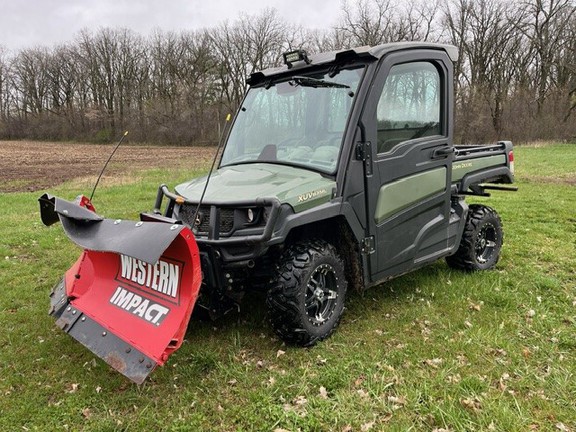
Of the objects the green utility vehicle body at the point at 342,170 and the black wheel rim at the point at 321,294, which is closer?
the green utility vehicle body at the point at 342,170

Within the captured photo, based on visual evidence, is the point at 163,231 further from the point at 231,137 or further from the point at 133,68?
the point at 133,68

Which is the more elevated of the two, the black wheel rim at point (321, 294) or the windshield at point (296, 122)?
the windshield at point (296, 122)

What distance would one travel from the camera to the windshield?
12.3 feet

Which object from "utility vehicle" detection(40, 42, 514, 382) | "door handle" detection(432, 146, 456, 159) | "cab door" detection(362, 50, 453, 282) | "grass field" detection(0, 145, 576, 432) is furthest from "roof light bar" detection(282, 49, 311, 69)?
"grass field" detection(0, 145, 576, 432)

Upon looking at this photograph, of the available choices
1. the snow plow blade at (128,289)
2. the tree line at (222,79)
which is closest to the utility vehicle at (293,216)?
the snow plow blade at (128,289)

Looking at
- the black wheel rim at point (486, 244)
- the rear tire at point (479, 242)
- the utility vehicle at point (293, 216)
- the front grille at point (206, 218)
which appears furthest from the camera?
the black wheel rim at point (486, 244)

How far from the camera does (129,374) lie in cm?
280

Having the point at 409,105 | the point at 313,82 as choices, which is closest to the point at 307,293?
the point at 313,82

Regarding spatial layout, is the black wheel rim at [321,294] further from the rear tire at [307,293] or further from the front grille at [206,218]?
the front grille at [206,218]

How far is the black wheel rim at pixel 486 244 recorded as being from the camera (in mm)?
5289

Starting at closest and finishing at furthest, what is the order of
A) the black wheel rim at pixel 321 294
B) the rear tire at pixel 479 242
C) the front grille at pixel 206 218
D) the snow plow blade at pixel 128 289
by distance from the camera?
the snow plow blade at pixel 128 289 < the front grille at pixel 206 218 < the black wheel rim at pixel 321 294 < the rear tire at pixel 479 242

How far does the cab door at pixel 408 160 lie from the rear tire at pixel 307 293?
407 millimetres

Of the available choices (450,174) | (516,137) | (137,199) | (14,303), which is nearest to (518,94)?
(516,137)

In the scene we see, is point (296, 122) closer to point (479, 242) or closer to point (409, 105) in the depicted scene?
point (409, 105)
